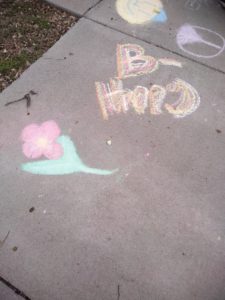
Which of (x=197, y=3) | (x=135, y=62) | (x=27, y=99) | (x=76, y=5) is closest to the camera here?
(x=27, y=99)

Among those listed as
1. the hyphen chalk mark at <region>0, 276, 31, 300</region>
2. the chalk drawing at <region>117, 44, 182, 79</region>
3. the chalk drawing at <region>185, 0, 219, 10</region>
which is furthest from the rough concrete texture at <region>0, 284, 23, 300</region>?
the chalk drawing at <region>185, 0, 219, 10</region>

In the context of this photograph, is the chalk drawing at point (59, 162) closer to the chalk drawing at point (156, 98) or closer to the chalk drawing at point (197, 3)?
the chalk drawing at point (156, 98)

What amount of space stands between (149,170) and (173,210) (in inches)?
12.8

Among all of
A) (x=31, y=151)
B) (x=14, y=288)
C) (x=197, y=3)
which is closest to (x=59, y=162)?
(x=31, y=151)

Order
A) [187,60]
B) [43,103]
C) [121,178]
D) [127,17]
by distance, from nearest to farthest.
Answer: [121,178], [43,103], [187,60], [127,17]

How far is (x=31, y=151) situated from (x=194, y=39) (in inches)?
73.1

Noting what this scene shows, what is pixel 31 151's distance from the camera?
8.25 ft

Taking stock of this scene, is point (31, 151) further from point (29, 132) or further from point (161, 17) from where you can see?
point (161, 17)

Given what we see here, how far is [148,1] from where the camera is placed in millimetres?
3668

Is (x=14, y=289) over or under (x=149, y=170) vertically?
under

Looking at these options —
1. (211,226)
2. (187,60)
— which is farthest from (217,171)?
(187,60)

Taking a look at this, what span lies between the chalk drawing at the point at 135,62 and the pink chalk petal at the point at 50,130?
0.72m

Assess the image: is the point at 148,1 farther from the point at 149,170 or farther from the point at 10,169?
the point at 10,169

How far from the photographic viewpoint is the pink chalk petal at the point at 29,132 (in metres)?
2.58
